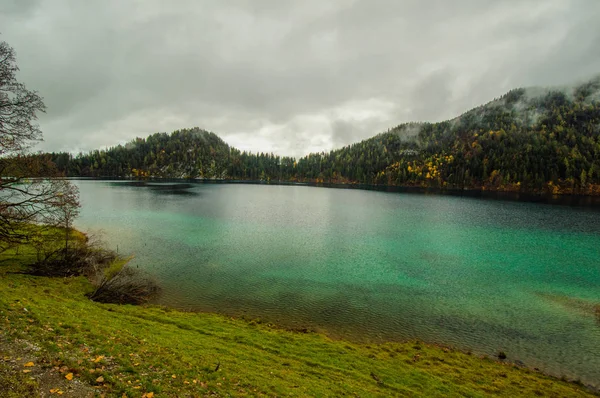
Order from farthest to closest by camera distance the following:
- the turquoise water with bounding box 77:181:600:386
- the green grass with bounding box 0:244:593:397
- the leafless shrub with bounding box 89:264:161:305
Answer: the leafless shrub with bounding box 89:264:161:305, the turquoise water with bounding box 77:181:600:386, the green grass with bounding box 0:244:593:397

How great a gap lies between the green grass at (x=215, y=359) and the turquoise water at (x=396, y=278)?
3775 mm

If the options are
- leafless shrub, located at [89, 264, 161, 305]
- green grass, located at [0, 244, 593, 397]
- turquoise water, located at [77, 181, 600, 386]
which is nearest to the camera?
green grass, located at [0, 244, 593, 397]

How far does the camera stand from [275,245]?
5244 centimetres

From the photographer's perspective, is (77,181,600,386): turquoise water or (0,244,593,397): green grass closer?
(0,244,593,397): green grass

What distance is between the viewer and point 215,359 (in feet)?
48.3

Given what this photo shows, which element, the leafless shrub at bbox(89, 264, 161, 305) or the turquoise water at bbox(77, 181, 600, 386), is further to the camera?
the leafless shrub at bbox(89, 264, 161, 305)

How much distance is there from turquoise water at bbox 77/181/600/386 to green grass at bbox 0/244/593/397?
3775 millimetres

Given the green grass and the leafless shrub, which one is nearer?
the green grass

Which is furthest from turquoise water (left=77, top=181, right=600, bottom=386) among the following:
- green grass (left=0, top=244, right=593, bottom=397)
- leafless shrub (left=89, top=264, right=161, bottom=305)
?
green grass (left=0, top=244, right=593, bottom=397)

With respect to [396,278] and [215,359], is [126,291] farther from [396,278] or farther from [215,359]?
[396,278]

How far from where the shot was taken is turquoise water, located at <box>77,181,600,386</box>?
2509 centimetres

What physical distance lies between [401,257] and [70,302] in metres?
44.5

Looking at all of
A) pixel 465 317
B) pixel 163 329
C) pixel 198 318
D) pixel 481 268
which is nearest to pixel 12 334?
pixel 163 329

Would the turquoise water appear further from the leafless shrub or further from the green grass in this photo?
the green grass
